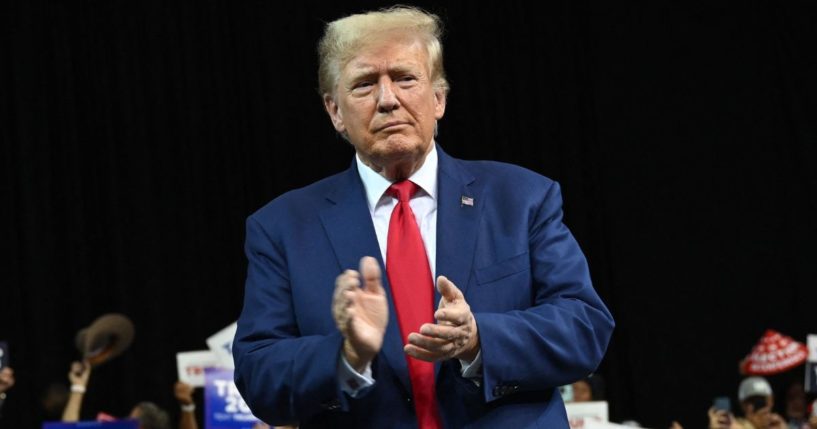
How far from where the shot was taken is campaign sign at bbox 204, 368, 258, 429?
5.00 metres

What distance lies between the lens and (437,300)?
79.5 inches

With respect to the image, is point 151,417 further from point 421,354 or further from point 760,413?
point 421,354

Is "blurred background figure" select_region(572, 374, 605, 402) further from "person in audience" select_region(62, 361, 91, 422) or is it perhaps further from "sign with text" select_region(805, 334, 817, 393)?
"person in audience" select_region(62, 361, 91, 422)

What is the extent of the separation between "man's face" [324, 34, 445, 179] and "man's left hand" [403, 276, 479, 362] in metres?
0.34

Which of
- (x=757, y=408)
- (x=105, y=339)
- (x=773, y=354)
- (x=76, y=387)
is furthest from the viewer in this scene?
(x=773, y=354)

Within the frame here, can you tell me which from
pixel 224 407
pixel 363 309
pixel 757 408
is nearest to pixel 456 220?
pixel 363 309

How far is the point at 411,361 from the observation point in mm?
2027

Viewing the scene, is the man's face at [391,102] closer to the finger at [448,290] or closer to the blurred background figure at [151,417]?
the finger at [448,290]

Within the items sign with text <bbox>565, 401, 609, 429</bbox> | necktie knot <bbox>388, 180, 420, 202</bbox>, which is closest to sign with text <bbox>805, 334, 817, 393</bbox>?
sign with text <bbox>565, 401, 609, 429</bbox>

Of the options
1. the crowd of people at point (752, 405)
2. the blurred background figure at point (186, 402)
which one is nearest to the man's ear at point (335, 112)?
the crowd of people at point (752, 405)

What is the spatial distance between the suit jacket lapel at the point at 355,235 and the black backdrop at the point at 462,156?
6.47 meters

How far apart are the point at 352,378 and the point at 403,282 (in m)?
0.19

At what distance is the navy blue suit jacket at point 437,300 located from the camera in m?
1.95

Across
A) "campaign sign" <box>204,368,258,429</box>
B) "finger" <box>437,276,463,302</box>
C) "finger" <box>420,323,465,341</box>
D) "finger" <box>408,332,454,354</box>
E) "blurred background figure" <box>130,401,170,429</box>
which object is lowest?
"blurred background figure" <box>130,401,170,429</box>
